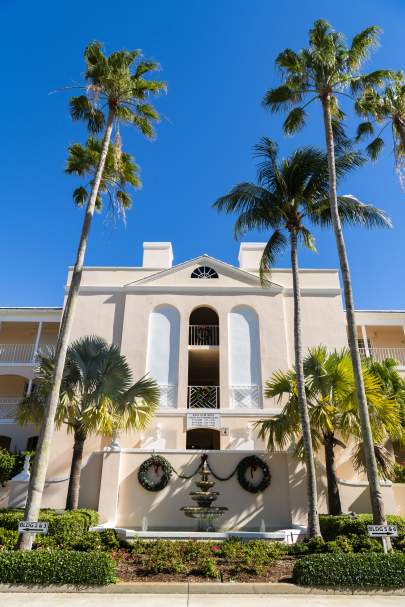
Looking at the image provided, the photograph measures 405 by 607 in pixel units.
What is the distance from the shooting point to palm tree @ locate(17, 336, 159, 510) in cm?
1352

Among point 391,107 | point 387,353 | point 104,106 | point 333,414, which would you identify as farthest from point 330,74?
point 387,353

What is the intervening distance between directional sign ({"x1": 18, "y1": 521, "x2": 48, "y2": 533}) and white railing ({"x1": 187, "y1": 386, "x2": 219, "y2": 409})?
1102cm

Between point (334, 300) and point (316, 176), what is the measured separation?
869 cm

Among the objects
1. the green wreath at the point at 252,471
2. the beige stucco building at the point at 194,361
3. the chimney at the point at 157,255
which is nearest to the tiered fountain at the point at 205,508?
the beige stucco building at the point at 194,361

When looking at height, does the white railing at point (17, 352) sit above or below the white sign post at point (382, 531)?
above

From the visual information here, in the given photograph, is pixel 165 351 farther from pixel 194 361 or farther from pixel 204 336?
pixel 194 361

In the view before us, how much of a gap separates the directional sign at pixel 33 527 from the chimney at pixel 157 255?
53.8ft

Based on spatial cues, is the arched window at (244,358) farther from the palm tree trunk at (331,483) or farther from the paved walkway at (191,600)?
the paved walkway at (191,600)

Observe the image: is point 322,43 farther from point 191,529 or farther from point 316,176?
point 191,529

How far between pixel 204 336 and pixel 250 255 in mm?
5831

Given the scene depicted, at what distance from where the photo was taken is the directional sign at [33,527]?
821 cm

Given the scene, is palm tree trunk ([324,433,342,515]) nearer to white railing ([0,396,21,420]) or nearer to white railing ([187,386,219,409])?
white railing ([187,386,219,409])

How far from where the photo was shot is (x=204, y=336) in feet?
69.9

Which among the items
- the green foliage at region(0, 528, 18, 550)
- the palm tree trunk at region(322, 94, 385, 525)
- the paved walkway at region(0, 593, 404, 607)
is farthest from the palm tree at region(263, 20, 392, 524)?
the green foliage at region(0, 528, 18, 550)
